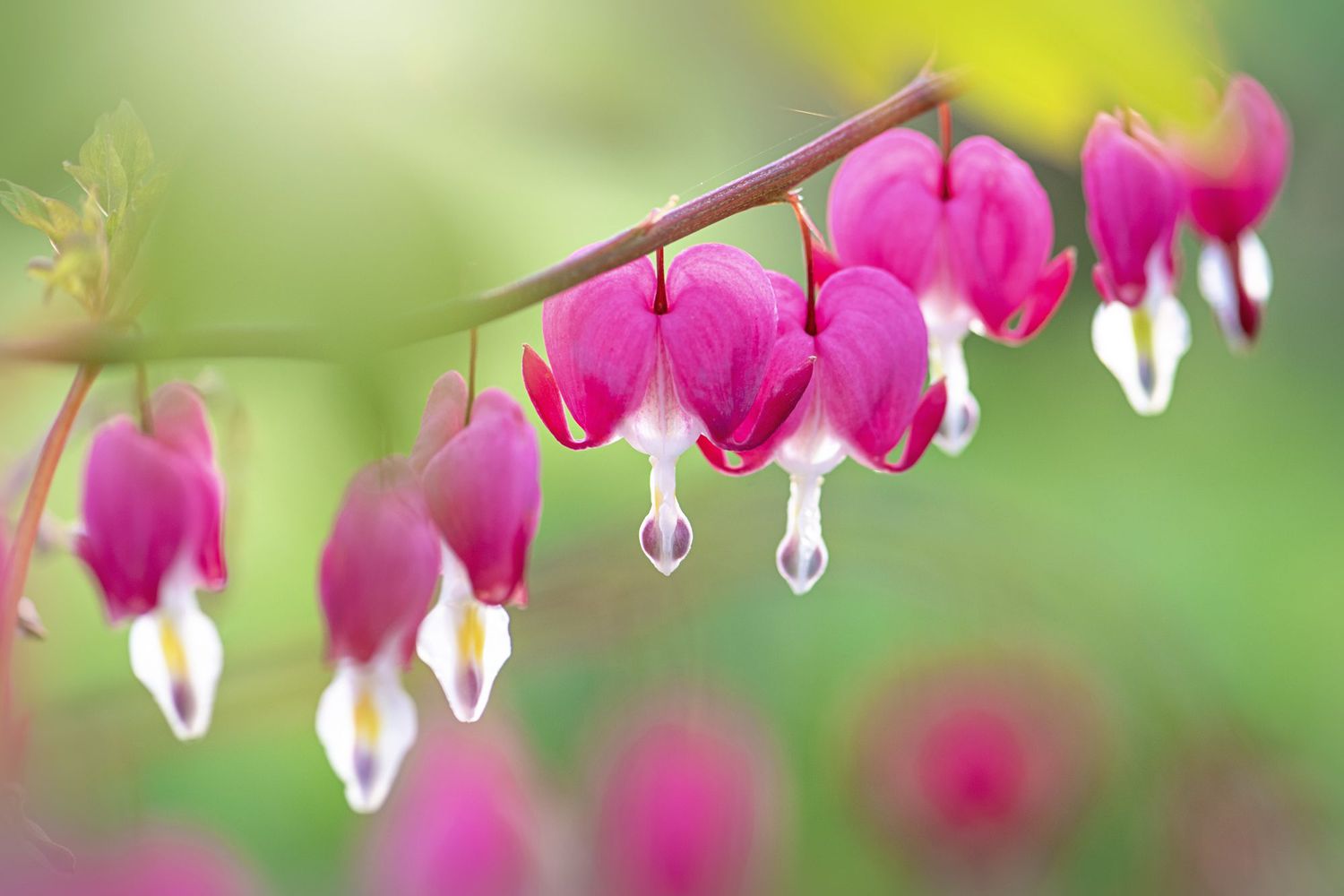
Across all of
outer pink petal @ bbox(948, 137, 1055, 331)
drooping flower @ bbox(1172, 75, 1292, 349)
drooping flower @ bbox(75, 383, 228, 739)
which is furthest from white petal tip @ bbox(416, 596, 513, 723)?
drooping flower @ bbox(1172, 75, 1292, 349)

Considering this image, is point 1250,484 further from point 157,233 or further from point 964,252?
point 157,233

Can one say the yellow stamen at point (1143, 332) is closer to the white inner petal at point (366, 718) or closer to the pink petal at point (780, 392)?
the pink petal at point (780, 392)

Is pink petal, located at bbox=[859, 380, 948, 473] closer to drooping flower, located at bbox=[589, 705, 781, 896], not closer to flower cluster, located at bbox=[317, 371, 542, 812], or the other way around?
flower cluster, located at bbox=[317, 371, 542, 812]

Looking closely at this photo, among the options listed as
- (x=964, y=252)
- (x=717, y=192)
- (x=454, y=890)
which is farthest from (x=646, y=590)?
(x=717, y=192)

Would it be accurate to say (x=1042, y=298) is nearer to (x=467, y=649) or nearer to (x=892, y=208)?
(x=892, y=208)

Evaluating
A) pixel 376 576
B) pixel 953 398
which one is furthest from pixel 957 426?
pixel 376 576

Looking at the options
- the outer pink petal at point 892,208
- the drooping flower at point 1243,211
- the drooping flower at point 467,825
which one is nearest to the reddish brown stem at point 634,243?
the outer pink petal at point 892,208
